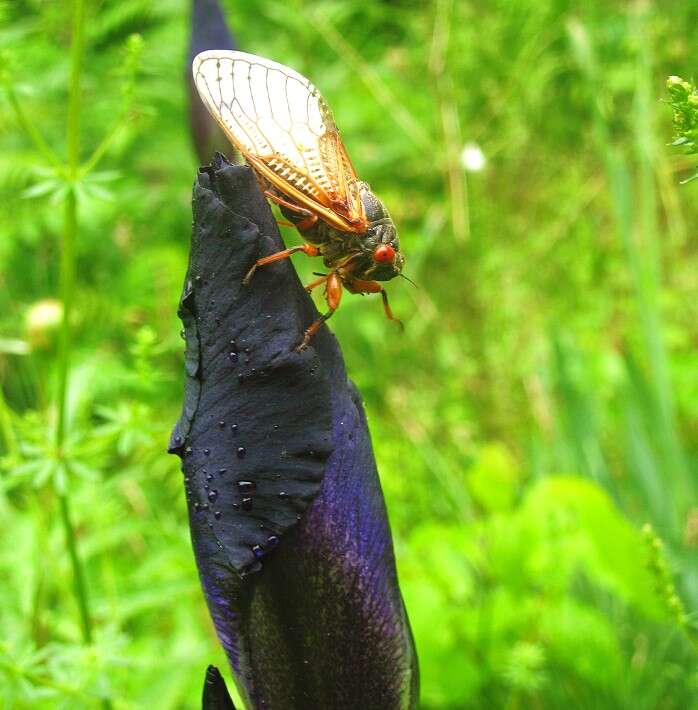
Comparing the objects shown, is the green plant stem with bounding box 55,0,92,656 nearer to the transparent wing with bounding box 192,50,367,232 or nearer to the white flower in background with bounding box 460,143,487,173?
the transparent wing with bounding box 192,50,367,232

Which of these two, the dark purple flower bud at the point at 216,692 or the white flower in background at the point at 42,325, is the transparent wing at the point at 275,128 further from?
the white flower in background at the point at 42,325

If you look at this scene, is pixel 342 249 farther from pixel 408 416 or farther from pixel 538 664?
pixel 408 416

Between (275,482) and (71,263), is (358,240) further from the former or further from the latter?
(71,263)

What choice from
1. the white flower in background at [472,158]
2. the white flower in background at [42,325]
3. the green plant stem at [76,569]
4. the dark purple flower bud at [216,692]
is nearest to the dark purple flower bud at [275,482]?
the dark purple flower bud at [216,692]

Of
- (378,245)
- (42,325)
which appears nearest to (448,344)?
(42,325)

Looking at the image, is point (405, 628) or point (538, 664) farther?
point (538, 664)

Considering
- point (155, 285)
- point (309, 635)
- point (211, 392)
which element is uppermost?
point (155, 285)

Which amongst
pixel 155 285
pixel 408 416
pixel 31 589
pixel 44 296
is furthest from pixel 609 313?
pixel 31 589
